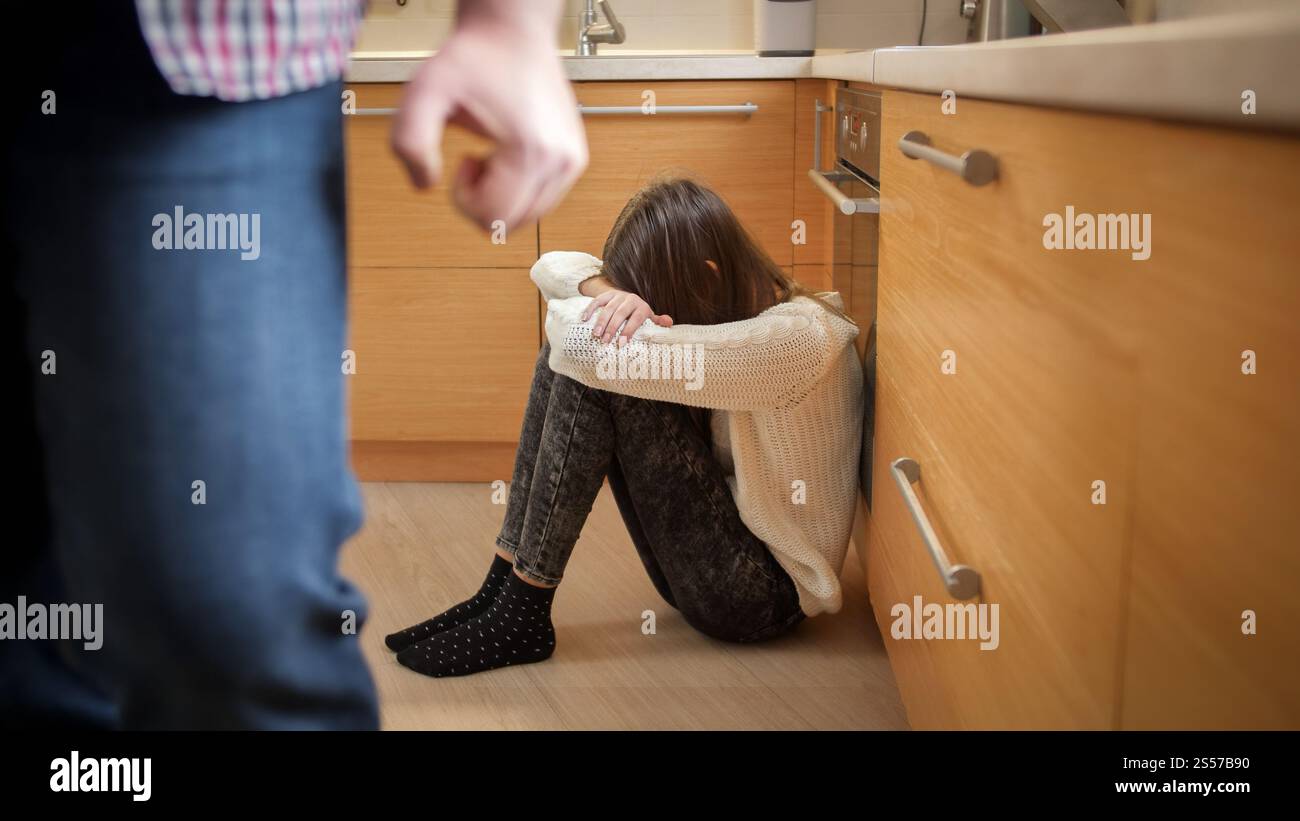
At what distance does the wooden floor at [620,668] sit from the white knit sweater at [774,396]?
0.30 feet

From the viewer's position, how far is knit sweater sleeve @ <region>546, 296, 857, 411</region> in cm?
133

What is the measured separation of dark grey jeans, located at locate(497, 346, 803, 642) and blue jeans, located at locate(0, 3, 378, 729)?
92 centimetres

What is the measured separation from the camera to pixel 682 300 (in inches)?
58.1

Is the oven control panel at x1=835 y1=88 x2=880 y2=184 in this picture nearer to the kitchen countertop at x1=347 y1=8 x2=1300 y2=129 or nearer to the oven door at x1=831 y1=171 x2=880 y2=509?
the oven door at x1=831 y1=171 x2=880 y2=509

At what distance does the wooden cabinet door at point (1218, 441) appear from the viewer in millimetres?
439

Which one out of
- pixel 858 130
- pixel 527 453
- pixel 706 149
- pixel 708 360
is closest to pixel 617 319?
pixel 708 360

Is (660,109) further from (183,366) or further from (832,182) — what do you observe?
(183,366)

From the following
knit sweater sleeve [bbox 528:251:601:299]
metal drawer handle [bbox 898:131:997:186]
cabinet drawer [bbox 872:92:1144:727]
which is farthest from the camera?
knit sweater sleeve [bbox 528:251:601:299]

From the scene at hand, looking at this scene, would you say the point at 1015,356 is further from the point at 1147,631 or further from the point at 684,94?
the point at 684,94

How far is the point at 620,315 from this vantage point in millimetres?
1377

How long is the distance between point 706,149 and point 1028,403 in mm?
1386

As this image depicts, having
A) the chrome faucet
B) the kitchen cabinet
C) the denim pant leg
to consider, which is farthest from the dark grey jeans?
the chrome faucet

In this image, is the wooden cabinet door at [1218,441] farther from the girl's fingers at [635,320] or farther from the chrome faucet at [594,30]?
the chrome faucet at [594,30]

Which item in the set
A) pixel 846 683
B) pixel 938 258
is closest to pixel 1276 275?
pixel 938 258
